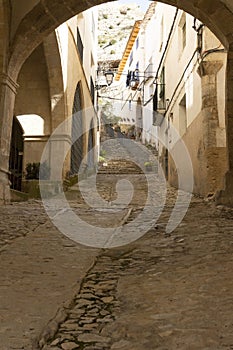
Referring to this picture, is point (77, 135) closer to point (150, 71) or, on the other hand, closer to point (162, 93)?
point (162, 93)

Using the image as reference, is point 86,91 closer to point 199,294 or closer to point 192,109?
point 192,109

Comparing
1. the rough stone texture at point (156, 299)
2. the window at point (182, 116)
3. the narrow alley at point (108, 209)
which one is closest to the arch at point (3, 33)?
the narrow alley at point (108, 209)

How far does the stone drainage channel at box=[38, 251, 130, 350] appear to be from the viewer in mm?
1853

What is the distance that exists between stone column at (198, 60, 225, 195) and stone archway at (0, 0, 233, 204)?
172 cm

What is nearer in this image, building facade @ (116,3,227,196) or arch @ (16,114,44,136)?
building facade @ (116,3,227,196)

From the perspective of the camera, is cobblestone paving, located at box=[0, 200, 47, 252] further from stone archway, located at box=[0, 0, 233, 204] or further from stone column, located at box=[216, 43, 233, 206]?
stone column, located at box=[216, 43, 233, 206]

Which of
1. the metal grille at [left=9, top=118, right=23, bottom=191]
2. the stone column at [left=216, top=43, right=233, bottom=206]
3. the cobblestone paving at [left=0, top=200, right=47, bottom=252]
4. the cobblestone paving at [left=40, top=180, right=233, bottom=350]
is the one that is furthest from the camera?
the metal grille at [left=9, top=118, right=23, bottom=191]

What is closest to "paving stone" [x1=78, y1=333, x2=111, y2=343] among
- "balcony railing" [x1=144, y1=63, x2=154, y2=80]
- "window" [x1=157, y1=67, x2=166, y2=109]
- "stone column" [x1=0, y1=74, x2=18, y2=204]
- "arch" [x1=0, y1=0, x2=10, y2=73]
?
"stone column" [x1=0, y1=74, x2=18, y2=204]

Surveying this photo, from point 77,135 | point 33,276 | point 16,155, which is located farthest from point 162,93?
point 33,276

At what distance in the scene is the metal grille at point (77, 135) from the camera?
13214mm

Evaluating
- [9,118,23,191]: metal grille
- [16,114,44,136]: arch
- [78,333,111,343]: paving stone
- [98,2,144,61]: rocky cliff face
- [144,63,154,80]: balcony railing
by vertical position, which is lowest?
[78,333,111,343]: paving stone

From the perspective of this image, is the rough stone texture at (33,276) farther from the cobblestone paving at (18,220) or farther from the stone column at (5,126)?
the stone column at (5,126)

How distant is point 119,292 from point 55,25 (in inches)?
212

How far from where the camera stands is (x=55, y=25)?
6.92 metres
